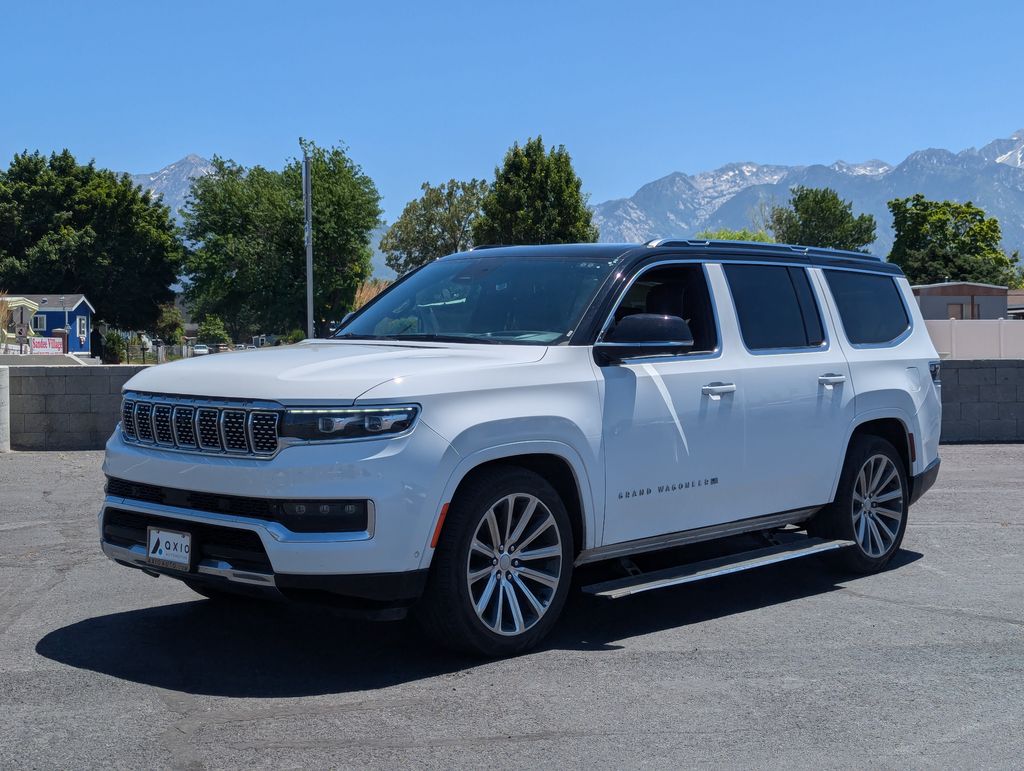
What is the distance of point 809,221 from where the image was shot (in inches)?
4705

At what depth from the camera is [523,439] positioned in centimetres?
546

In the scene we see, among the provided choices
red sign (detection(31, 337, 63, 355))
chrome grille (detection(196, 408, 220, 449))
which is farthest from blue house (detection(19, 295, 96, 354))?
chrome grille (detection(196, 408, 220, 449))

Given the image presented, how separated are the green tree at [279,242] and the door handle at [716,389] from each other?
188 ft

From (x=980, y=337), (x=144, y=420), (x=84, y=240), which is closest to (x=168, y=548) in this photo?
(x=144, y=420)

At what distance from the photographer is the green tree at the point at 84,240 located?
261 feet

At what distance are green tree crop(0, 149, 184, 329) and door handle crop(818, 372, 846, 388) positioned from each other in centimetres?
7587

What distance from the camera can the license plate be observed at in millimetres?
5246

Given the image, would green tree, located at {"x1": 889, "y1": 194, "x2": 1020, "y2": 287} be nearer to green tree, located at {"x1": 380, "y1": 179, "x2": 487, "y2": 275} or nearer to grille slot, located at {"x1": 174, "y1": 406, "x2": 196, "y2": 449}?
green tree, located at {"x1": 380, "y1": 179, "x2": 487, "y2": 275}

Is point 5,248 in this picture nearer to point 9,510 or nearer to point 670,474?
point 9,510

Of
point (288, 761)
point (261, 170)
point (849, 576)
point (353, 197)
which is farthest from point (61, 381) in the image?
point (261, 170)

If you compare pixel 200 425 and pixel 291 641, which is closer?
pixel 200 425

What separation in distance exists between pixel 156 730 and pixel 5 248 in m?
83.9

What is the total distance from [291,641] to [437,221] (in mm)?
105614

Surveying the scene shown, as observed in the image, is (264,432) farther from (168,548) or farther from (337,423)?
(168,548)
